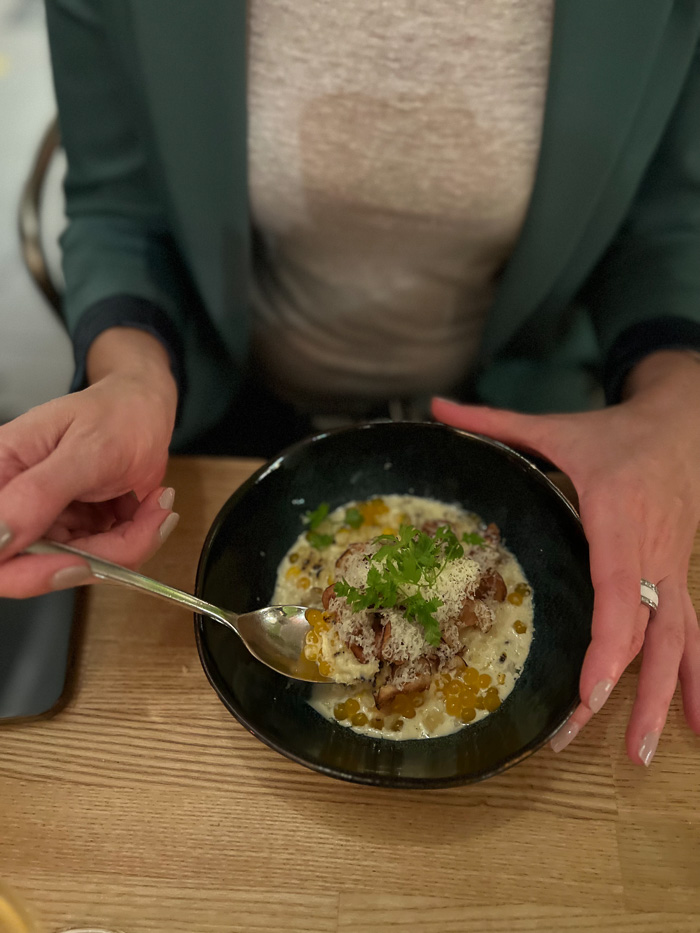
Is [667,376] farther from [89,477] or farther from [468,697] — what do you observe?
[89,477]

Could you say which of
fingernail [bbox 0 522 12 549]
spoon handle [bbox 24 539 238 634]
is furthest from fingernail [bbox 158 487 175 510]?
fingernail [bbox 0 522 12 549]

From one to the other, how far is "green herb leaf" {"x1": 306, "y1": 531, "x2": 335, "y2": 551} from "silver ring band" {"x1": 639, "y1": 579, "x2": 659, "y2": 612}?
58 centimetres

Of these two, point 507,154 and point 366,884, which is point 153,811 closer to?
point 366,884

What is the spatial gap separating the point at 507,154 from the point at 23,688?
131cm

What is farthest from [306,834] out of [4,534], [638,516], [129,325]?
[129,325]

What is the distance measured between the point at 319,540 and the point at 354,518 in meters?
0.08

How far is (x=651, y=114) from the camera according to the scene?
3.93 ft

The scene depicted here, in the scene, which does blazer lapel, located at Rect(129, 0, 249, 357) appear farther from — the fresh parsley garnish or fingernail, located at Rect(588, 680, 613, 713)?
fingernail, located at Rect(588, 680, 613, 713)

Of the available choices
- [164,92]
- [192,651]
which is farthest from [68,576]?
[164,92]

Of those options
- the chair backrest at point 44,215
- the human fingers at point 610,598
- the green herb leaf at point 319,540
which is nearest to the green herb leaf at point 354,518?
the green herb leaf at point 319,540

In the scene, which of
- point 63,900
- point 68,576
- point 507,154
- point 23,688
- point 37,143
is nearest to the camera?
point 68,576

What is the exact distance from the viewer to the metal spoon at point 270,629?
3.45 feet

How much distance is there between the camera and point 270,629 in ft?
3.73

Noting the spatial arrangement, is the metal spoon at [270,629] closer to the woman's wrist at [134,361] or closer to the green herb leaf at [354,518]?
the green herb leaf at [354,518]
